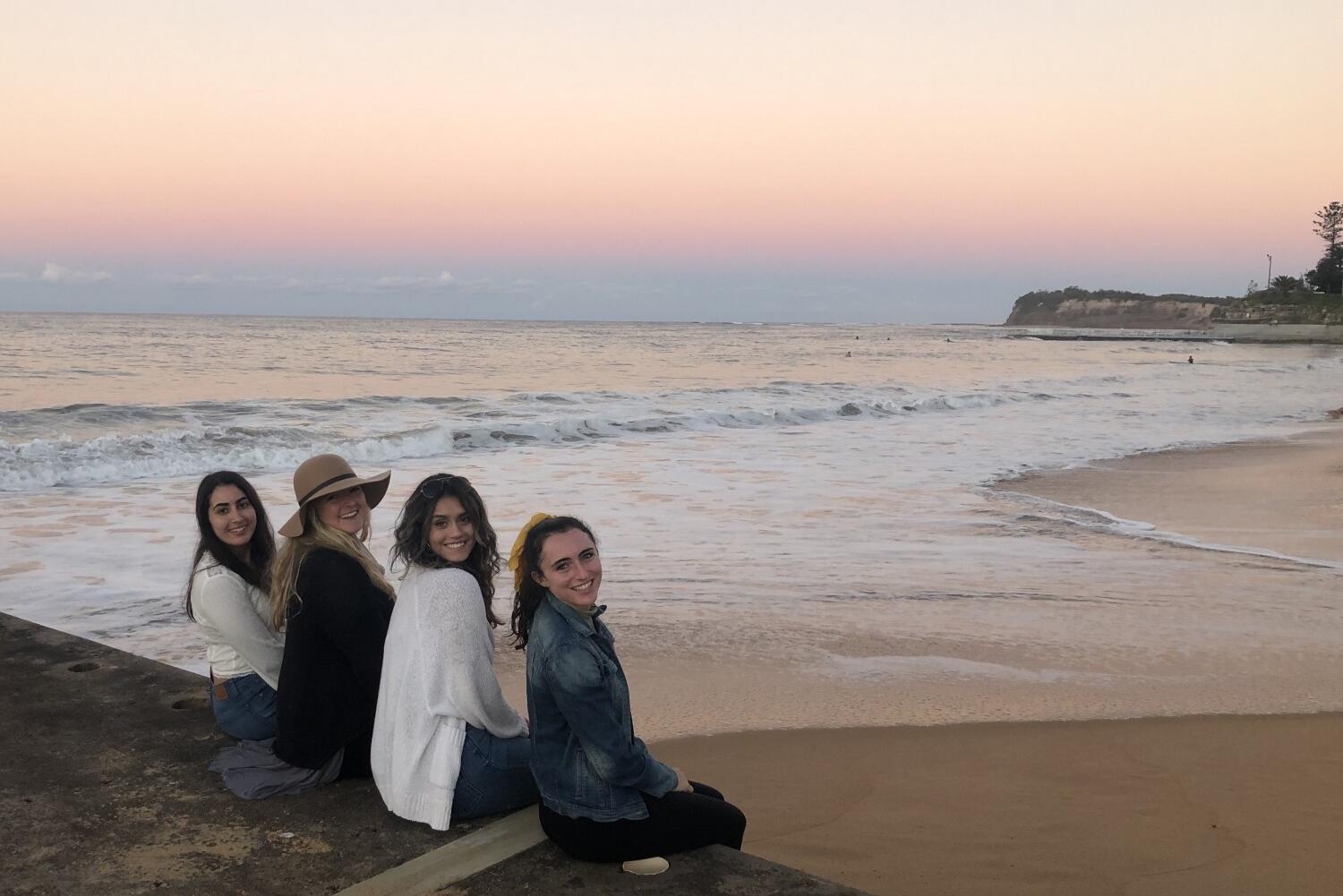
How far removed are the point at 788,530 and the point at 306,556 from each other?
7480 mm

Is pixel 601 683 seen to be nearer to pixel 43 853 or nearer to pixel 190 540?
pixel 43 853

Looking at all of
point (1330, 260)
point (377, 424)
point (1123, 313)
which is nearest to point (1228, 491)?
point (377, 424)

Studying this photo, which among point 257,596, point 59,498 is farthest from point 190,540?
point 257,596

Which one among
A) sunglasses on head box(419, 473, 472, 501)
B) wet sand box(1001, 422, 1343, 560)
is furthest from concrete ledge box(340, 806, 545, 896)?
wet sand box(1001, 422, 1343, 560)

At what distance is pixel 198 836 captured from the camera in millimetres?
3373

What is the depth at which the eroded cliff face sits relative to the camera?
14559 cm

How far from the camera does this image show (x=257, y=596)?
13.1 feet

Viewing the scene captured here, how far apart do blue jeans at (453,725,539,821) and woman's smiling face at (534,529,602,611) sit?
62cm

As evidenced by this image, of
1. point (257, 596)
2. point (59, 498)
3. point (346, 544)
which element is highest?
point (346, 544)

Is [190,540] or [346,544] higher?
[346,544]

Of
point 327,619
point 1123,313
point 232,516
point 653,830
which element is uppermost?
point 1123,313

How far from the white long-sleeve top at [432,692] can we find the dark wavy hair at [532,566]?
0.14m

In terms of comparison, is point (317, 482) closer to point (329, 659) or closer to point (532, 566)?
point (329, 659)

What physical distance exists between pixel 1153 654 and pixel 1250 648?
65cm
